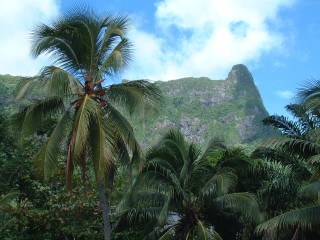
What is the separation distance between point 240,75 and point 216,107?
1320cm

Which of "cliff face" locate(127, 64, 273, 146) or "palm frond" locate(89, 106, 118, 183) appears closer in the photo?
"palm frond" locate(89, 106, 118, 183)

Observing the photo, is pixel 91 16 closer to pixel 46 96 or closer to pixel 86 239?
pixel 46 96

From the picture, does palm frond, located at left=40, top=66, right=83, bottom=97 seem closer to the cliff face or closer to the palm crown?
the palm crown

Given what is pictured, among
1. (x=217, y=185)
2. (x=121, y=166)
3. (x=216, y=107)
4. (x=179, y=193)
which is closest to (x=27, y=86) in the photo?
(x=121, y=166)

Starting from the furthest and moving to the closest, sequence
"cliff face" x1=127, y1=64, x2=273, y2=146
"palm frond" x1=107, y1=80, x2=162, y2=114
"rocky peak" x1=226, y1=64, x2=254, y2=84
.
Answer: "rocky peak" x1=226, y1=64, x2=254, y2=84, "cliff face" x1=127, y1=64, x2=273, y2=146, "palm frond" x1=107, y1=80, x2=162, y2=114

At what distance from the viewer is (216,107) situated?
126 meters

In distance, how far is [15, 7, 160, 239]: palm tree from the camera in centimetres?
1145

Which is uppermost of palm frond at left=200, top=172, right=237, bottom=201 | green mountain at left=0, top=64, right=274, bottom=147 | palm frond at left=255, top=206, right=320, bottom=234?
green mountain at left=0, top=64, right=274, bottom=147

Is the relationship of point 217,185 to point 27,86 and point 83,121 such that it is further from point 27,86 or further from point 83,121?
point 27,86

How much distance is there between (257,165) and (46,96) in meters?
9.16

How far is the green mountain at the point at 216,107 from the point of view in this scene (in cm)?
11238

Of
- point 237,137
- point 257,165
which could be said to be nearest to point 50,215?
point 257,165

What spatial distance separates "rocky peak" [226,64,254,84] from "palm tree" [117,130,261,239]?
11213 cm

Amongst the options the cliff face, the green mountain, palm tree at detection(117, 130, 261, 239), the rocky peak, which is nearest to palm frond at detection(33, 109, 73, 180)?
palm tree at detection(117, 130, 261, 239)
